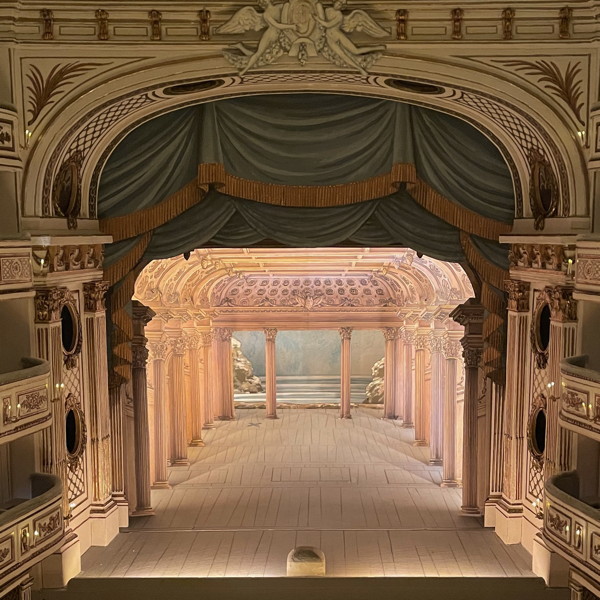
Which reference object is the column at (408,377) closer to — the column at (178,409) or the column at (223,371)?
the column at (223,371)

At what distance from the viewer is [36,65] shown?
299 inches

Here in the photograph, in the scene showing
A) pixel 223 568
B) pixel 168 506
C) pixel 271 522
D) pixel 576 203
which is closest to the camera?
pixel 576 203

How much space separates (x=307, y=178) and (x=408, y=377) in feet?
27.0

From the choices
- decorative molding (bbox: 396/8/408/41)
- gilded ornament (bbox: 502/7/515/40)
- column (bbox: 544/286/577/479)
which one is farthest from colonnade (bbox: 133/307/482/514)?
decorative molding (bbox: 396/8/408/41)

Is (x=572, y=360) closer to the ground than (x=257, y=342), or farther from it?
farther from it

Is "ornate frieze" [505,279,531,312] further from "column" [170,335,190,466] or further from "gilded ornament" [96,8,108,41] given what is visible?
"column" [170,335,190,466]

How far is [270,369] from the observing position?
16.6 m

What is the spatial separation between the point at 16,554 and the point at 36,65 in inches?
177

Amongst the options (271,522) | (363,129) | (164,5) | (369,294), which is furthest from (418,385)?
(164,5)

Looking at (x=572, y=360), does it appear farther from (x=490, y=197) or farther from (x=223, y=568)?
(x=223, y=568)

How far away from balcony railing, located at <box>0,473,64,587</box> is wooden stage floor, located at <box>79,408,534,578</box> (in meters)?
1.27

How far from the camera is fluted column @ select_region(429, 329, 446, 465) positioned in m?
12.5

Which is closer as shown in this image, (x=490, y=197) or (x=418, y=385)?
(x=490, y=197)

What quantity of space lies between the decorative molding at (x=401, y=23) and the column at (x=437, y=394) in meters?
5.76
